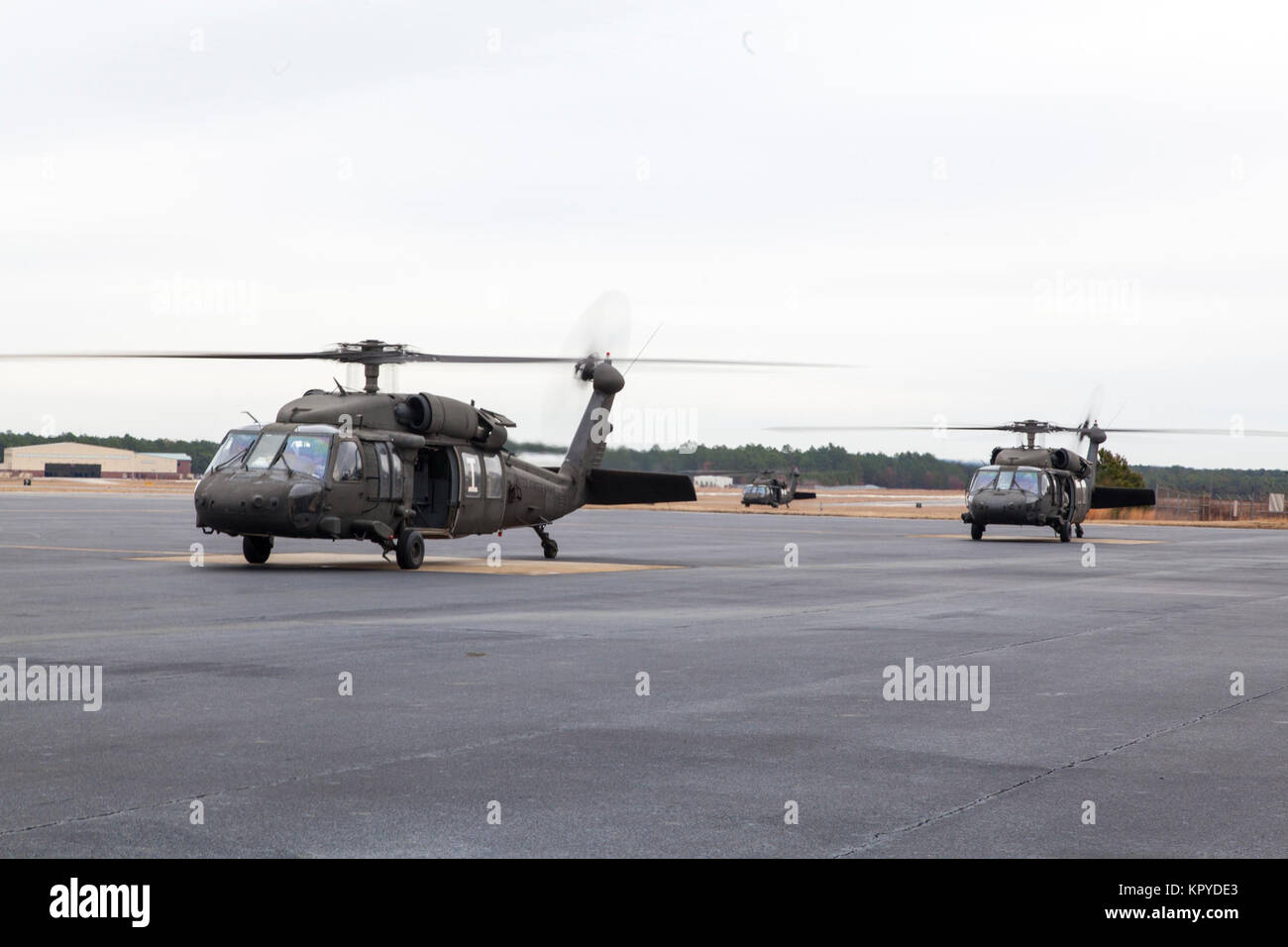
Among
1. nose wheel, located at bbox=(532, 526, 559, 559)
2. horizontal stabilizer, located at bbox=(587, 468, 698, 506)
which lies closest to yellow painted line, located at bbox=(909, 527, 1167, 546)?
horizontal stabilizer, located at bbox=(587, 468, 698, 506)

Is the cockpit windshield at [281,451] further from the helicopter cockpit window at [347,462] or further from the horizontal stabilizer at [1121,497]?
the horizontal stabilizer at [1121,497]

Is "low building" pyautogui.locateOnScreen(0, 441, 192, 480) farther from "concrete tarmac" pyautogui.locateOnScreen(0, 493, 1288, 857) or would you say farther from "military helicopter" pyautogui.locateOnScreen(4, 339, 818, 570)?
"concrete tarmac" pyautogui.locateOnScreen(0, 493, 1288, 857)

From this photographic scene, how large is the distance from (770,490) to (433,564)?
60.2 m

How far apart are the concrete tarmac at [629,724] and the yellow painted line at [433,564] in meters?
3.72

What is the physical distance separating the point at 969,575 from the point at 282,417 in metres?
13.0

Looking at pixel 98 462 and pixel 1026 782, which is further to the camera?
pixel 98 462

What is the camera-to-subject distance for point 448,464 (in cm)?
2689

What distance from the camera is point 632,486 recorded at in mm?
31750

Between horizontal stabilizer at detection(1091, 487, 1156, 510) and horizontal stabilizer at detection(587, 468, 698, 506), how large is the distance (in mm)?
24459

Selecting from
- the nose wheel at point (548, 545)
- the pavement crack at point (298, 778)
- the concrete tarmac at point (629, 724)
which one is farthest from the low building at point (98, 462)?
the pavement crack at point (298, 778)

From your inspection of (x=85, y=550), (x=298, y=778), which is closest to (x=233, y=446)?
(x=85, y=550)

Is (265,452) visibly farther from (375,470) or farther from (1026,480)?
(1026,480)
